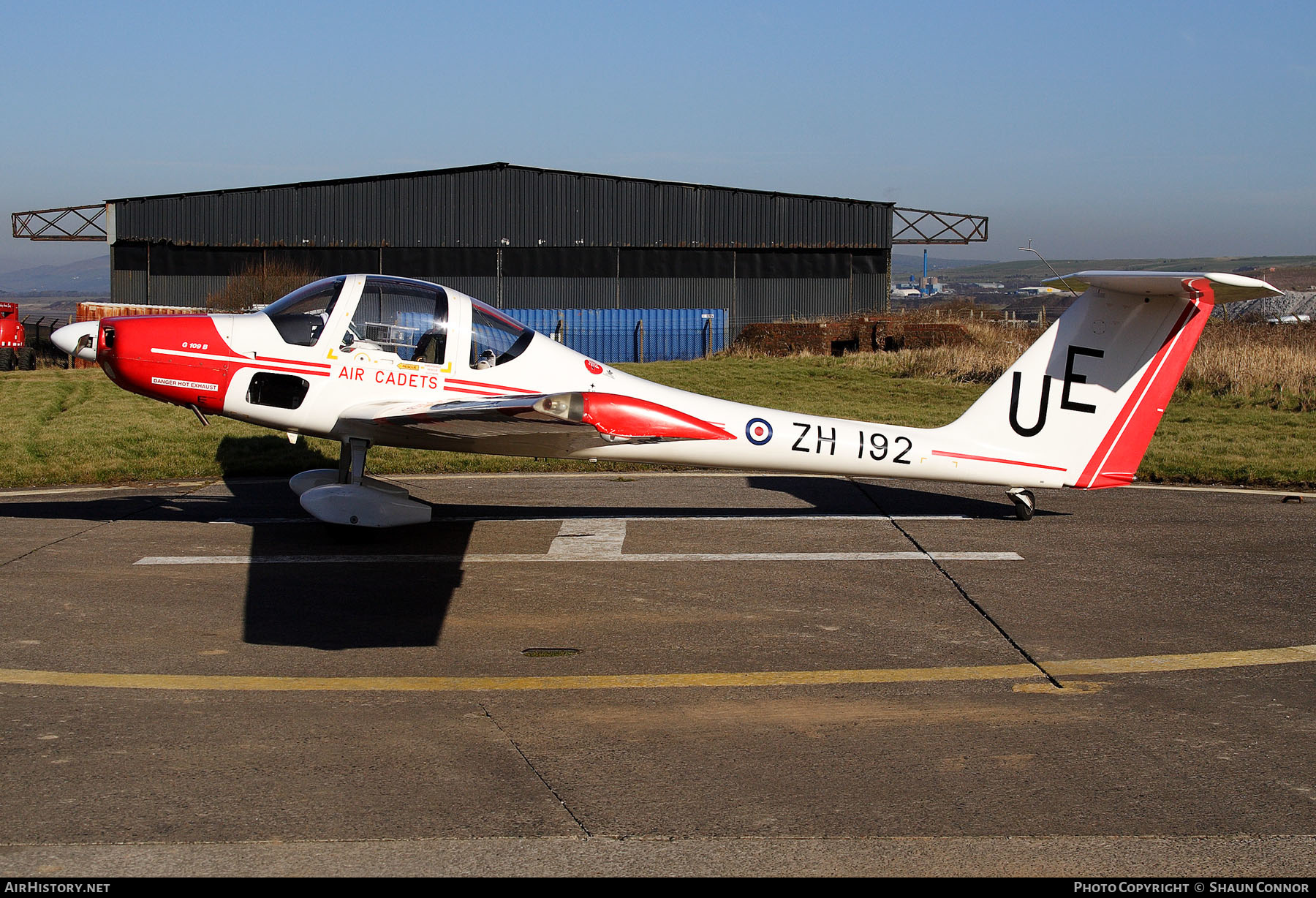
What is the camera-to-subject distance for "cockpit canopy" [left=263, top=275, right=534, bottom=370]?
9.38 m

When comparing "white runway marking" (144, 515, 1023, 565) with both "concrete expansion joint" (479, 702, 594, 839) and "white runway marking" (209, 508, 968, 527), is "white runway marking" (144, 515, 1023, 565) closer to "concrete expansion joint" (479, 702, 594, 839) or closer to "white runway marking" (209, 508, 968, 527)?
"white runway marking" (209, 508, 968, 527)

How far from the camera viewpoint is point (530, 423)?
8.08 m

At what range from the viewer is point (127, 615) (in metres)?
7.24

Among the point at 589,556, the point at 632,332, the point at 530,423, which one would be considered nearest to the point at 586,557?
the point at 589,556

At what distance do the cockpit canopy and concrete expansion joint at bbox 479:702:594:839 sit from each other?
4.49m

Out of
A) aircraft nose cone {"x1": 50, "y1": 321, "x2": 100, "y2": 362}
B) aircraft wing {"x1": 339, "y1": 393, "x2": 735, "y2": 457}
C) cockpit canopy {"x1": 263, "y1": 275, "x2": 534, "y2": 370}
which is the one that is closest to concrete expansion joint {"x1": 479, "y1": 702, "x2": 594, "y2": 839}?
aircraft wing {"x1": 339, "y1": 393, "x2": 735, "y2": 457}

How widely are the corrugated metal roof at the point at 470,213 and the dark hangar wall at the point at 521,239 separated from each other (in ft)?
0.15

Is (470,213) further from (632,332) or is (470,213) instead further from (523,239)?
(632,332)

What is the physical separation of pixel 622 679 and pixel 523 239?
132 ft

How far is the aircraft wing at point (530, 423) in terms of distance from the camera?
300 inches

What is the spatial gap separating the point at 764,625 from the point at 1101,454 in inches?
176

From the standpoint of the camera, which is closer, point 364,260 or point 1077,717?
point 1077,717

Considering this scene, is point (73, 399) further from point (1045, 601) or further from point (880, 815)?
point (880, 815)

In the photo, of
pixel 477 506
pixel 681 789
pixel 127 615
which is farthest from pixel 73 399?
pixel 681 789
